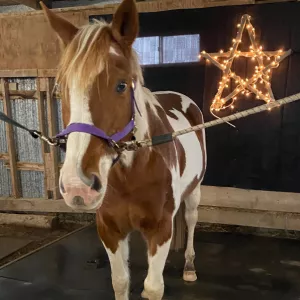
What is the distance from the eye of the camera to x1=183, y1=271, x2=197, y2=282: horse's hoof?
243 centimetres

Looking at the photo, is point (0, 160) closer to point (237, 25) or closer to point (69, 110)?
point (237, 25)

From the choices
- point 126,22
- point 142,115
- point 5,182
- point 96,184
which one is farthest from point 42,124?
point 96,184

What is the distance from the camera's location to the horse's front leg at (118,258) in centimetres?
171

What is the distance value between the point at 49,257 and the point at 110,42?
7.00ft

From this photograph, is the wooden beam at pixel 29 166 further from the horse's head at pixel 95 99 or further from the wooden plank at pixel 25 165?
the horse's head at pixel 95 99

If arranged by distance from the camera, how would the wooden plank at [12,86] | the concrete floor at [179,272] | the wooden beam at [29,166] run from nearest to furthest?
the concrete floor at [179,272]
the wooden plank at [12,86]
the wooden beam at [29,166]

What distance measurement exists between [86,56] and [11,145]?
9.11 ft

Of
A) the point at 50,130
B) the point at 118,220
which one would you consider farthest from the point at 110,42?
the point at 50,130

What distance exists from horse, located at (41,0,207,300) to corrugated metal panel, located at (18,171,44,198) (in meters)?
2.19

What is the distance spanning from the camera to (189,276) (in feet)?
7.98

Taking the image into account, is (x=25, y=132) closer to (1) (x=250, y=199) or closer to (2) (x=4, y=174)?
(2) (x=4, y=174)

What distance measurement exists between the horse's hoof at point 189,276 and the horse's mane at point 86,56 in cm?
171

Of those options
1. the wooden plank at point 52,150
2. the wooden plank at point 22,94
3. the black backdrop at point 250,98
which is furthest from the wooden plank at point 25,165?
the black backdrop at point 250,98

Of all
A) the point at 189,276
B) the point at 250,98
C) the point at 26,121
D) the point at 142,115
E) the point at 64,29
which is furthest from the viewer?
the point at 26,121
